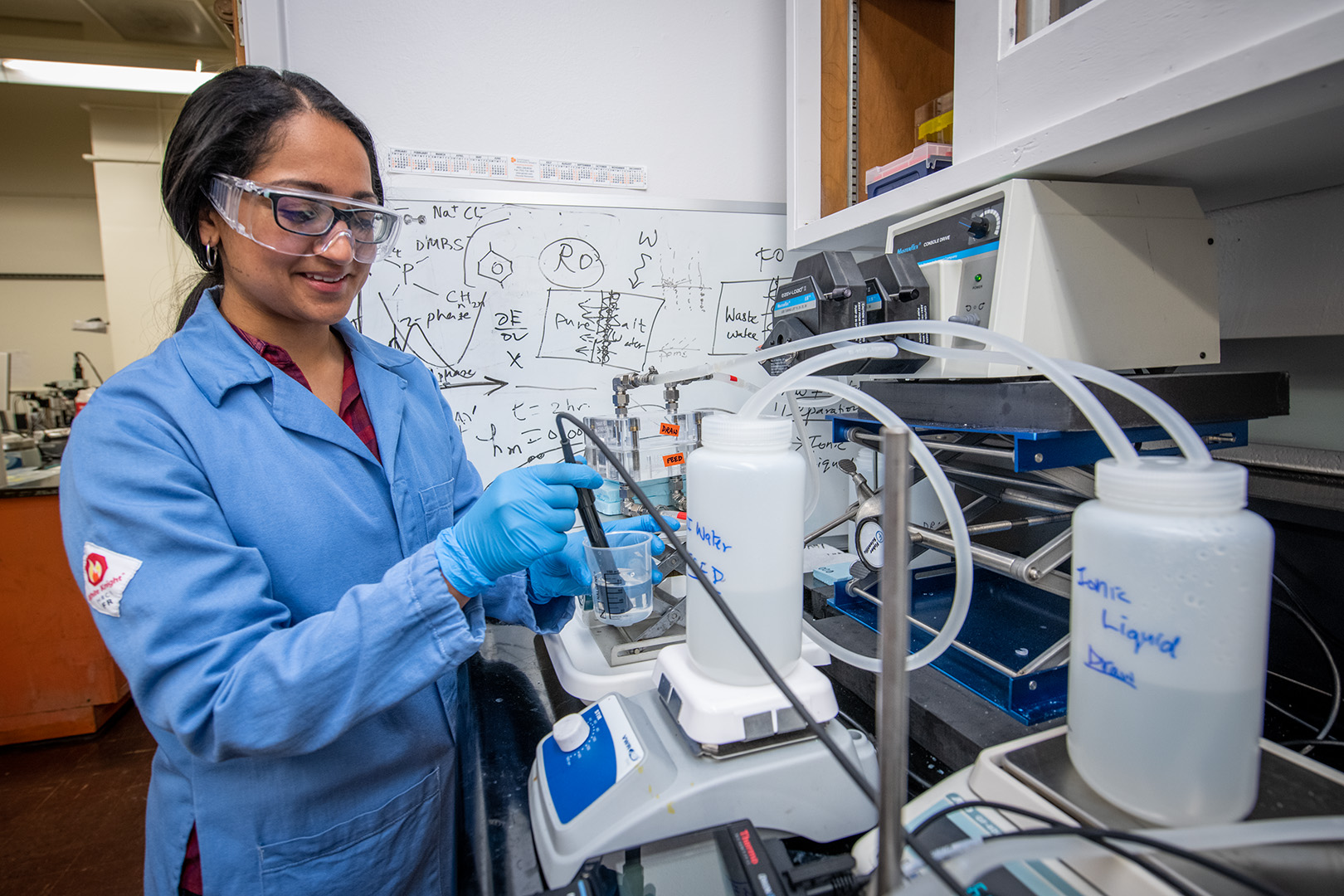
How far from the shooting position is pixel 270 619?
76 cm

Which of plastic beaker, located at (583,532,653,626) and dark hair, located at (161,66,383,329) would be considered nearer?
dark hair, located at (161,66,383,329)

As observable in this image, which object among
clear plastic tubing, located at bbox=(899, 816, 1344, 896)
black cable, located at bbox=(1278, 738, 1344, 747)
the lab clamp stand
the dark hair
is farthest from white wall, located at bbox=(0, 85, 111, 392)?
black cable, located at bbox=(1278, 738, 1344, 747)

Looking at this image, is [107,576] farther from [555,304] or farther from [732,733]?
[555,304]

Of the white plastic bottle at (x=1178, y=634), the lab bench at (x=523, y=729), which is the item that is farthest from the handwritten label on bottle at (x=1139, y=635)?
the lab bench at (x=523, y=729)

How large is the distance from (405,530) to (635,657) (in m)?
0.41

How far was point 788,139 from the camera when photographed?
169cm

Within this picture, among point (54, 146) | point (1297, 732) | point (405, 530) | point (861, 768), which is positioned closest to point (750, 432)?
point (861, 768)

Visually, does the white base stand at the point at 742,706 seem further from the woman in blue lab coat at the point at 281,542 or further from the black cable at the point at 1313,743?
the black cable at the point at 1313,743

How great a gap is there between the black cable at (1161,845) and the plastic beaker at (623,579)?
2.09 ft

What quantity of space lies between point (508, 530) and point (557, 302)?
3.81 ft

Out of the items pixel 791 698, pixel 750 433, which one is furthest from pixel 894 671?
pixel 750 433

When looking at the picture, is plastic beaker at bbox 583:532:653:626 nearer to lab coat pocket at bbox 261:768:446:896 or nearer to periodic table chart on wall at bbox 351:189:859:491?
lab coat pocket at bbox 261:768:446:896

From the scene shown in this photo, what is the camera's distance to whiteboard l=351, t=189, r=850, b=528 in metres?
1.72

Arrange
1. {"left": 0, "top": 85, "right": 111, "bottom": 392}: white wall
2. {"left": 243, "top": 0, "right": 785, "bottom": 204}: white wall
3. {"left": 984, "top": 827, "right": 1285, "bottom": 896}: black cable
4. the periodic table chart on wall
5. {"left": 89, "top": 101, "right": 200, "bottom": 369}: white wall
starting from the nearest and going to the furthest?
{"left": 984, "top": 827, "right": 1285, "bottom": 896}: black cable → {"left": 243, "top": 0, "right": 785, "bottom": 204}: white wall → the periodic table chart on wall → {"left": 89, "top": 101, "right": 200, "bottom": 369}: white wall → {"left": 0, "top": 85, "right": 111, "bottom": 392}: white wall
